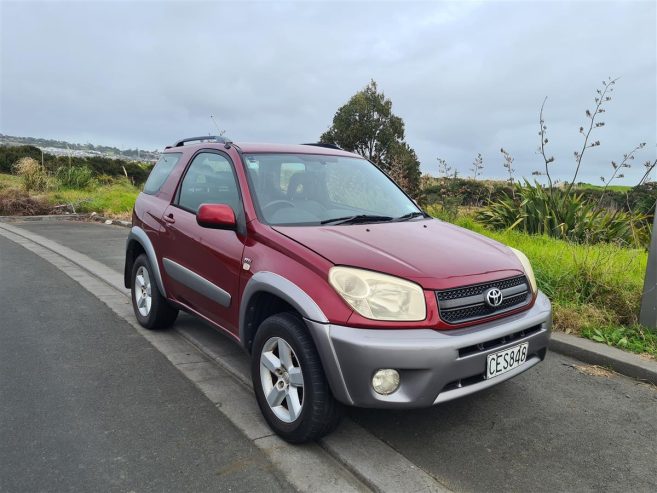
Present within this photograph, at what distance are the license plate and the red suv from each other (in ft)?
0.04

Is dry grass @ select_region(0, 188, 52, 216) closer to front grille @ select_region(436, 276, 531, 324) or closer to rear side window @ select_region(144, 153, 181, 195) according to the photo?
rear side window @ select_region(144, 153, 181, 195)

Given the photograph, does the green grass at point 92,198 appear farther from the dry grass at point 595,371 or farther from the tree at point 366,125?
the tree at point 366,125

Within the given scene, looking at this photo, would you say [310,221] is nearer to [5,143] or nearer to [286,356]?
[286,356]

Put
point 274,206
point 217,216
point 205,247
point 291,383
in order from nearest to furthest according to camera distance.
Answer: point 291,383 → point 217,216 → point 274,206 → point 205,247

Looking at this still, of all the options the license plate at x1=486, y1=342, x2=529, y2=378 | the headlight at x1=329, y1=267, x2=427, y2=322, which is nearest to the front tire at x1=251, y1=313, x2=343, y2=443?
the headlight at x1=329, y1=267, x2=427, y2=322

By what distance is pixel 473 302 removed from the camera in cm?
269

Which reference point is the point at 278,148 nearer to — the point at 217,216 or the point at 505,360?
the point at 217,216

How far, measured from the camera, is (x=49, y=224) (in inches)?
538

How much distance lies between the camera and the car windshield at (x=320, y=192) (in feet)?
11.2

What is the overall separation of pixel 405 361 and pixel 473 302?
0.53 meters

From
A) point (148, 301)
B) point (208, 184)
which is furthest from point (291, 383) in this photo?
point (148, 301)

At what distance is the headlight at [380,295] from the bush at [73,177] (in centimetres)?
1959

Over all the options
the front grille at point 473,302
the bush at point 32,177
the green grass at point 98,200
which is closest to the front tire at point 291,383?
the front grille at point 473,302

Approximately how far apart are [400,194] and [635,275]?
8.62ft
